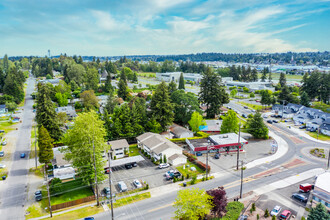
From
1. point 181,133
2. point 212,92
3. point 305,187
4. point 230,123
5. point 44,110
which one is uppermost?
point 212,92

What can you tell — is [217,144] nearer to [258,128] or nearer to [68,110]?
[258,128]

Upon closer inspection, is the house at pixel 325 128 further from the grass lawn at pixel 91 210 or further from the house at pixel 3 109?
the house at pixel 3 109

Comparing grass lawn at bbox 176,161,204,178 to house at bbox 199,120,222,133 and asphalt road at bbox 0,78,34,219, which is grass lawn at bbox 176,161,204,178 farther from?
asphalt road at bbox 0,78,34,219

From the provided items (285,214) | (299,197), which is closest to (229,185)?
(285,214)

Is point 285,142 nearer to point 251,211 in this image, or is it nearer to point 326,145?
point 326,145

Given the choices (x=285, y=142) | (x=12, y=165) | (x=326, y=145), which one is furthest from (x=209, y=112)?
(x=12, y=165)

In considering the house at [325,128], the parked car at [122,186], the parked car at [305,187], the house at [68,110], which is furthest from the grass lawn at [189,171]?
the house at [68,110]
